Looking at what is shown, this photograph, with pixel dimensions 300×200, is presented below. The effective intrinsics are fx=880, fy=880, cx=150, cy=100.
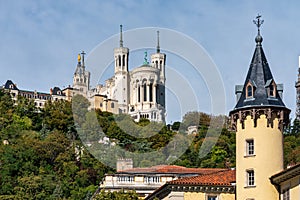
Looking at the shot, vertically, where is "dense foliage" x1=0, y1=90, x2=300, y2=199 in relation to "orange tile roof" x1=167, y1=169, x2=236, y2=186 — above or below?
above

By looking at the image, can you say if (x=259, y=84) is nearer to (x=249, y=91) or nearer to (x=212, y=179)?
(x=249, y=91)

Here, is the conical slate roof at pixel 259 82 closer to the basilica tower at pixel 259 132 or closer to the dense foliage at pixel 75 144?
the basilica tower at pixel 259 132

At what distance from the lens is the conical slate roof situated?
5606cm

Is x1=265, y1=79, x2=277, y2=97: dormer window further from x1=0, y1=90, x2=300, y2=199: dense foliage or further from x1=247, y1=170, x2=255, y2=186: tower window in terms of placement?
x1=0, y1=90, x2=300, y2=199: dense foliage

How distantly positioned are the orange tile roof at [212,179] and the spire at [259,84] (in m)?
5.07

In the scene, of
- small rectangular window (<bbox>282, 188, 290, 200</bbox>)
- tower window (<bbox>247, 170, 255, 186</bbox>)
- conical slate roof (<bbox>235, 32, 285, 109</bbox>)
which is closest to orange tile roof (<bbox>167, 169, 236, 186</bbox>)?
tower window (<bbox>247, 170, 255, 186</bbox>)

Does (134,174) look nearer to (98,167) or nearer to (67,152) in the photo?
(98,167)

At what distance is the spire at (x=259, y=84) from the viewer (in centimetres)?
5609

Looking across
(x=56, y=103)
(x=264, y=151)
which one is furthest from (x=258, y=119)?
(x=56, y=103)

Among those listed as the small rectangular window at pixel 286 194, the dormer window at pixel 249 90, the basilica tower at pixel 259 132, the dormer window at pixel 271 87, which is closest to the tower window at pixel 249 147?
the basilica tower at pixel 259 132

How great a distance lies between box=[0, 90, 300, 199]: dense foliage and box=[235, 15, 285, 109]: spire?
43795 millimetres

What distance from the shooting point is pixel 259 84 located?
56.9 meters

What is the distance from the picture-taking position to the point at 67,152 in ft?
483

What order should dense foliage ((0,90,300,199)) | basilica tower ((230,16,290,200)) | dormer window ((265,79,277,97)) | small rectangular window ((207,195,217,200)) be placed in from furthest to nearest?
dense foliage ((0,90,300,199))
small rectangular window ((207,195,217,200))
dormer window ((265,79,277,97))
basilica tower ((230,16,290,200))
